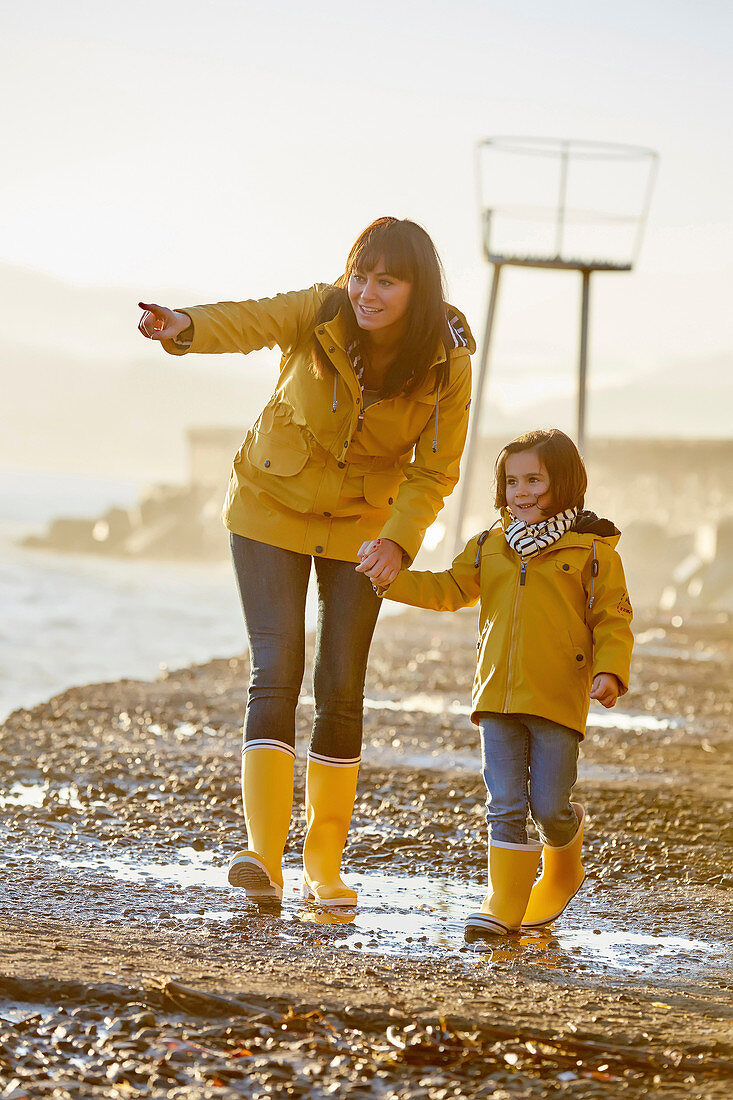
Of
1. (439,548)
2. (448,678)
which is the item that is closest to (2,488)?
(439,548)

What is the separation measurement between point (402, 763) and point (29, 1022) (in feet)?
11.4

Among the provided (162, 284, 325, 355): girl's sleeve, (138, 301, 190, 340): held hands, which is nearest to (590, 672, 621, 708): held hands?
(162, 284, 325, 355): girl's sleeve

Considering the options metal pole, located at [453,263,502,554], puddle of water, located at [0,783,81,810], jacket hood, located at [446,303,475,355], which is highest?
metal pole, located at [453,263,502,554]

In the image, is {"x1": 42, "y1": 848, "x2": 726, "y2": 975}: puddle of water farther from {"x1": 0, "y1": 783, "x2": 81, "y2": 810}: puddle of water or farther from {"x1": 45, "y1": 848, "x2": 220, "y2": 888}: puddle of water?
{"x1": 0, "y1": 783, "x2": 81, "y2": 810}: puddle of water

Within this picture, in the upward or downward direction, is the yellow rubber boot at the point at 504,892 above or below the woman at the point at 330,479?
below

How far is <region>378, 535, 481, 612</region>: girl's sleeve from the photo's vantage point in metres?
3.29

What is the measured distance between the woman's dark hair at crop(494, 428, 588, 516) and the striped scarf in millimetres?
35

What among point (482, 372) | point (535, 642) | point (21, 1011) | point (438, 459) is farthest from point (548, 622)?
point (482, 372)

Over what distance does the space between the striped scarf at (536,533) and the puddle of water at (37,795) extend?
78.1 inches

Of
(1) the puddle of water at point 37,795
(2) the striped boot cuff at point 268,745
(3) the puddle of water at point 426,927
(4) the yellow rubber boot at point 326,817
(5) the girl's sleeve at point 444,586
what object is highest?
(5) the girl's sleeve at point 444,586

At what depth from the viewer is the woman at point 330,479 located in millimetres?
3301

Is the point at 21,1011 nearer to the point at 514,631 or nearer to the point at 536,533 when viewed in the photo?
the point at 514,631

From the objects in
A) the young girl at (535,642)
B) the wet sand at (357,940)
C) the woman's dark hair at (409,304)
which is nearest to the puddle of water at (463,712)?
the wet sand at (357,940)

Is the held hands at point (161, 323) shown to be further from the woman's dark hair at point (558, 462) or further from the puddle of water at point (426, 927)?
the puddle of water at point (426, 927)
